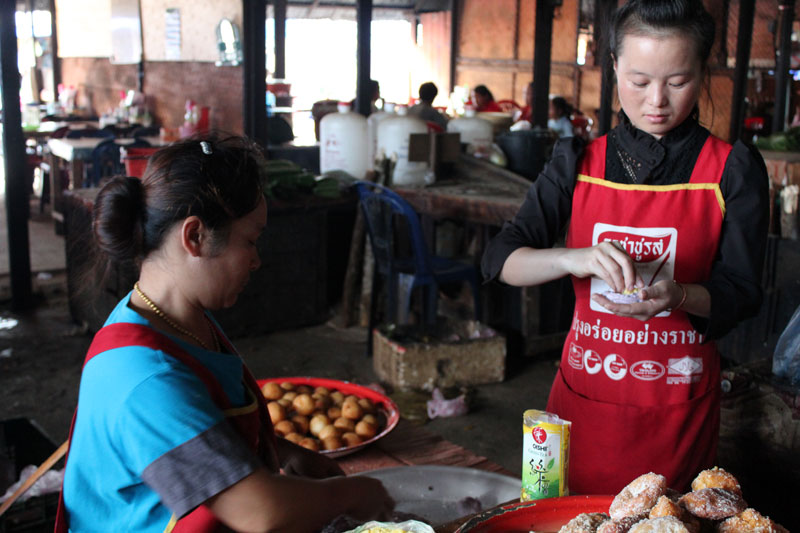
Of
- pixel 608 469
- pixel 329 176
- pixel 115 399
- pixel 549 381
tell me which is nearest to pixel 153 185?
pixel 115 399

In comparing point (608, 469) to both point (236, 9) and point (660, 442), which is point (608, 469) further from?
point (236, 9)

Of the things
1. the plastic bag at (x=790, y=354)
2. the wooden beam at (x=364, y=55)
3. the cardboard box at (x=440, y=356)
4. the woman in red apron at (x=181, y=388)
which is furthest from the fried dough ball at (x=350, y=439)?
the wooden beam at (x=364, y=55)

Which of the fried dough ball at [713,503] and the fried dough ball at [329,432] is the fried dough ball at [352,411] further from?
the fried dough ball at [713,503]

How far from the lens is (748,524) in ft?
3.25

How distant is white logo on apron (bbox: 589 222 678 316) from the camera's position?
1596mm

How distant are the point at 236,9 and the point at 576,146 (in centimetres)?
871

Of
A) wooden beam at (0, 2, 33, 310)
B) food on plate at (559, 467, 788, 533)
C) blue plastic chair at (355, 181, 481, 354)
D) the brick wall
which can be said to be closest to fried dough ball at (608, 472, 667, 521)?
food on plate at (559, 467, 788, 533)

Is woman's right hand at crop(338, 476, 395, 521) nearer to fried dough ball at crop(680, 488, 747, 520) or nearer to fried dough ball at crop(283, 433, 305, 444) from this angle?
fried dough ball at crop(680, 488, 747, 520)

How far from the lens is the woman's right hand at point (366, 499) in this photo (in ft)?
4.09

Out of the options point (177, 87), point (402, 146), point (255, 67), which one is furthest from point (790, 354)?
point (177, 87)

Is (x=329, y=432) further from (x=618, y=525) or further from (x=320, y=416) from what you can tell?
(x=618, y=525)

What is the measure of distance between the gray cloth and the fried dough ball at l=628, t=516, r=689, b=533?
54cm

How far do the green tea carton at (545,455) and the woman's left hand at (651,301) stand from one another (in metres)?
0.27

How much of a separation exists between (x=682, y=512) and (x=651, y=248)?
71 centimetres
